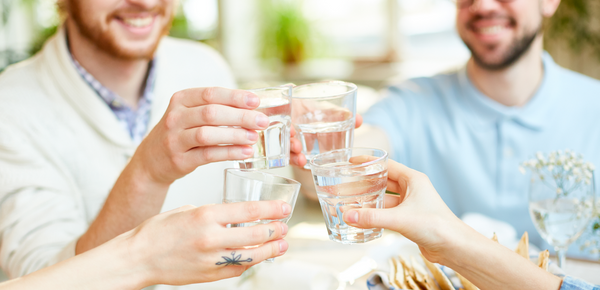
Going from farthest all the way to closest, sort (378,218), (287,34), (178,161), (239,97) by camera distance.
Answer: (287,34)
(178,161)
(239,97)
(378,218)

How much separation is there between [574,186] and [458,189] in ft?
3.01

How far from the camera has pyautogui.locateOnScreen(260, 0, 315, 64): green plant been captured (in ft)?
18.2

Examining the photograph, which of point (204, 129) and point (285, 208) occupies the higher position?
point (204, 129)

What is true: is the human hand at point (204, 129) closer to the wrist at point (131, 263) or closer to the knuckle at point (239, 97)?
the knuckle at point (239, 97)

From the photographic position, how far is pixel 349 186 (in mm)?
849

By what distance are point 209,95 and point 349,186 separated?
1.09ft

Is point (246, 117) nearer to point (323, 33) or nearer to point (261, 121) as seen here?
point (261, 121)

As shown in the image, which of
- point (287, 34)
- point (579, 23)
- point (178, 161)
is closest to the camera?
point (178, 161)

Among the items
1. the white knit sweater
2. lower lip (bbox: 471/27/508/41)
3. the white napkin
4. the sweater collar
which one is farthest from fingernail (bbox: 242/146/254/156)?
lower lip (bbox: 471/27/508/41)

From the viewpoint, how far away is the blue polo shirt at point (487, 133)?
75.2 inches

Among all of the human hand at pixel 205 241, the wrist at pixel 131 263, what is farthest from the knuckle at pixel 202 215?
the wrist at pixel 131 263

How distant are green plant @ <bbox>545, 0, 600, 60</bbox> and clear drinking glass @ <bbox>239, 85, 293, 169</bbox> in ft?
11.9

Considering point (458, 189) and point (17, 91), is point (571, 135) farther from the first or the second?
point (17, 91)

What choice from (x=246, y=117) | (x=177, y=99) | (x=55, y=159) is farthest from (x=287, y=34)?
(x=246, y=117)
